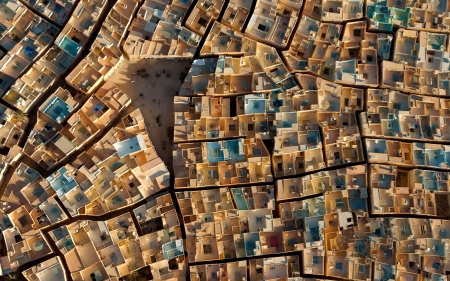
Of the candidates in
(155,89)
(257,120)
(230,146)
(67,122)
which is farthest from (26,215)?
(257,120)

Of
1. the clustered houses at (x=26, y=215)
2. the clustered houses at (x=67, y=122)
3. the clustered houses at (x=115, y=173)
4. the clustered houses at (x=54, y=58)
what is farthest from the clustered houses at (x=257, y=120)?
the clustered houses at (x=26, y=215)

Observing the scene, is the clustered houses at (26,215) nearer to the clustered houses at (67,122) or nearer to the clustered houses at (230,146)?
the clustered houses at (230,146)

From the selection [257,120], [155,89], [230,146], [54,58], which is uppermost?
[54,58]

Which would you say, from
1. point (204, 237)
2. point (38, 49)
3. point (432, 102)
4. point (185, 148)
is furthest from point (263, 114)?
point (38, 49)

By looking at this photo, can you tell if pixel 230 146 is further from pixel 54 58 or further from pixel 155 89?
pixel 54 58

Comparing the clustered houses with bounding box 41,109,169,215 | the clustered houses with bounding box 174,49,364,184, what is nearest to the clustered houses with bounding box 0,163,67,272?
the clustered houses with bounding box 41,109,169,215

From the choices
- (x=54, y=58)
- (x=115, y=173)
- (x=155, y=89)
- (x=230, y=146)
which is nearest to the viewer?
(x=115, y=173)

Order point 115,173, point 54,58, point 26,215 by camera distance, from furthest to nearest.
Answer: point 54,58 < point 115,173 < point 26,215

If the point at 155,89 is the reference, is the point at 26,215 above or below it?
below

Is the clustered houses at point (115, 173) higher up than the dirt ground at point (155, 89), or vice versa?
the dirt ground at point (155, 89)
